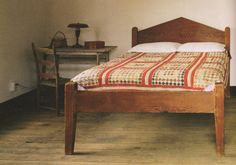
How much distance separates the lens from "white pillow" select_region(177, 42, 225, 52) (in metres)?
4.45

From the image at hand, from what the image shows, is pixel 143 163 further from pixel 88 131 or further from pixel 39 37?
pixel 39 37

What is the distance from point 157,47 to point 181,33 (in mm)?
512

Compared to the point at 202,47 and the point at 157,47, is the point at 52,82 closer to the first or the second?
the point at 157,47

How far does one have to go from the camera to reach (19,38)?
454 centimetres

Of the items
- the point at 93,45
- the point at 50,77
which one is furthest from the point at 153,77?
the point at 93,45

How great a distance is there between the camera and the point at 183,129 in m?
3.55

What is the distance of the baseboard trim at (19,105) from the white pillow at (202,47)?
1.77 metres

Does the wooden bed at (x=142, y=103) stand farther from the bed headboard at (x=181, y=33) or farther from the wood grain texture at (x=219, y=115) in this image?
the bed headboard at (x=181, y=33)

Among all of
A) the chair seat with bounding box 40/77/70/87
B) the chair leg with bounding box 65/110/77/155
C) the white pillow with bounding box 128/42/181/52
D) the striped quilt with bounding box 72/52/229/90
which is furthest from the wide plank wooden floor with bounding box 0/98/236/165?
the white pillow with bounding box 128/42/181/52

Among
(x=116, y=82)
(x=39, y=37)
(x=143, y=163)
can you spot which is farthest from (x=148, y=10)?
(x=143, y=163)

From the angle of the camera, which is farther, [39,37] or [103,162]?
[39,37]

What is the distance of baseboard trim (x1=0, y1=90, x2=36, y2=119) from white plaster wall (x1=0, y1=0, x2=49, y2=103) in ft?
0.17

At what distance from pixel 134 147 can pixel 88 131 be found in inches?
24.0

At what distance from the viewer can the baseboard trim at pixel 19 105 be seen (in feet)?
13.8
